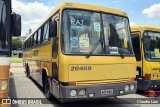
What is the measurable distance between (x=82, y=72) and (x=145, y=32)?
448 centimetres

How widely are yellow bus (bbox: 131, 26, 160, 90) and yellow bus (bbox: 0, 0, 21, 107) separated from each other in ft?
19.6

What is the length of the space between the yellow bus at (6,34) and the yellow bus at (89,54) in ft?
5.50

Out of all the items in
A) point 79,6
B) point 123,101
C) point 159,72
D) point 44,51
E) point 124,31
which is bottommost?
point 123,101

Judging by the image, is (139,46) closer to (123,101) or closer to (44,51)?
(123,101)

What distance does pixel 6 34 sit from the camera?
5328 mm

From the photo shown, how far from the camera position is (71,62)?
6.66m

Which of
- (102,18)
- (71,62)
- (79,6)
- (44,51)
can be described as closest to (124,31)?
(102,18)

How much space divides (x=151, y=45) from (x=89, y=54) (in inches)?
168

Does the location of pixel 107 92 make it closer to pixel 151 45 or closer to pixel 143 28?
pixel 151 45

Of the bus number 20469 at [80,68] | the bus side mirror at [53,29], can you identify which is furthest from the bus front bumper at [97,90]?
the bus side mirror at [53,29]

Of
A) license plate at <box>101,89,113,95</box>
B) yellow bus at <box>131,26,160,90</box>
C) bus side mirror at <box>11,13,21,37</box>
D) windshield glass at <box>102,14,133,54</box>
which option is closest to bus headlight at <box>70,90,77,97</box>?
license plate at <box>101,89,113,95</box>

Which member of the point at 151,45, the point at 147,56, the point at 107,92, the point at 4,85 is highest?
the point at 151,45

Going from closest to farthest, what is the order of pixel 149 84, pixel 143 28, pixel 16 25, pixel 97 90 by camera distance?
1. pixel 16 25
2. pixel 97 90
3. pixel 149 84
4. pixel 143 28

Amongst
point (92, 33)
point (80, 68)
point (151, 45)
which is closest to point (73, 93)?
point (80, 68)
